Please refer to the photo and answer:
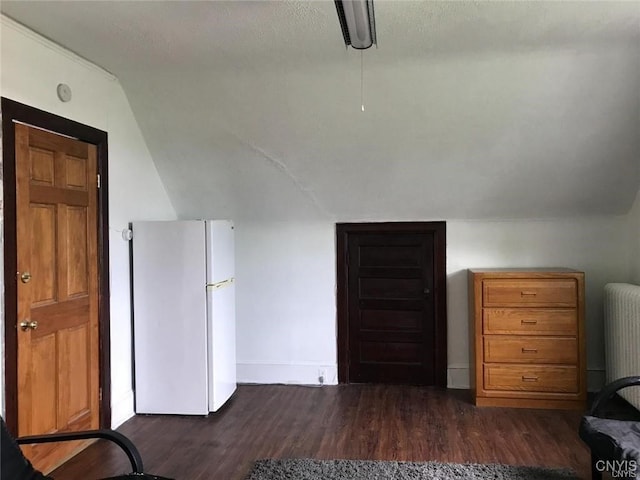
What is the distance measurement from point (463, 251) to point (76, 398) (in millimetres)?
3091

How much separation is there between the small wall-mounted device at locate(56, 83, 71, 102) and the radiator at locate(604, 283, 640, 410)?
3802 mm

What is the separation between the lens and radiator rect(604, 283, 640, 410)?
11.3 ft

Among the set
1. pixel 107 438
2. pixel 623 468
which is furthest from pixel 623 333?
pixel 107 438

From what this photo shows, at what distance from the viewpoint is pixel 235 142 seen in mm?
3932

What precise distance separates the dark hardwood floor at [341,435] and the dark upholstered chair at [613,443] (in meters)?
0.40

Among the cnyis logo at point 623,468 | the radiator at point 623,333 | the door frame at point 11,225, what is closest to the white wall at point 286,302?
the door frame at point 11,225

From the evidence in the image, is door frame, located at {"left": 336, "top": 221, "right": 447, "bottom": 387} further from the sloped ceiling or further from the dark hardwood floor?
the dark hardwood floor

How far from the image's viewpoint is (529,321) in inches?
151

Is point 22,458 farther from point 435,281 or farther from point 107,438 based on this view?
point 435,281

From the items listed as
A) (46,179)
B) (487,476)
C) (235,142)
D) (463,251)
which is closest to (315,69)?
(235,142)

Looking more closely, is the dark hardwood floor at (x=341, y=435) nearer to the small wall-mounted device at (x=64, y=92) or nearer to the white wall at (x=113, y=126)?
the white wall at (x=113, y=126)

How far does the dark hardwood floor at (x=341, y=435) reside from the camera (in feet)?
9.87

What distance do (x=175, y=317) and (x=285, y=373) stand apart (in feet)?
4.10

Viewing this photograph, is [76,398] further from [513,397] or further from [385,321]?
[513,397]
